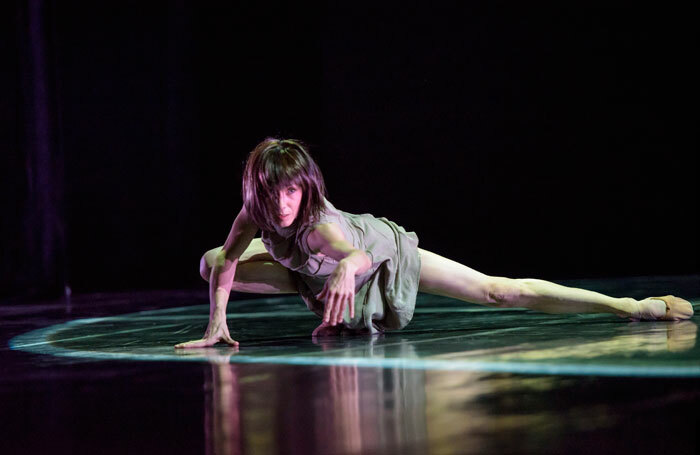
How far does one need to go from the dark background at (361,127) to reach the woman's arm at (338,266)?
3.22m

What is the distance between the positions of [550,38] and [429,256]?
336cm

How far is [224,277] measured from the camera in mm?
2576

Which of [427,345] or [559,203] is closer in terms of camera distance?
[427,345]

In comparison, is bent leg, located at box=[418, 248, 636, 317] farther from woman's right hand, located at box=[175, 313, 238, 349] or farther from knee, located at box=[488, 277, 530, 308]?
woman's right hand, located at box=[175, 313, 238, 349]

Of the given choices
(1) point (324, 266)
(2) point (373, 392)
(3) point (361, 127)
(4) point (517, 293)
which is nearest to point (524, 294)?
(4) point (517, 293)

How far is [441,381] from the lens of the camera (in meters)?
1.57

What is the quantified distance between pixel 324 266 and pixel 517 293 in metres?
0.63

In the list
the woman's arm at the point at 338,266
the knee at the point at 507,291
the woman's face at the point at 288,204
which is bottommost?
the knee at the point at 507,291

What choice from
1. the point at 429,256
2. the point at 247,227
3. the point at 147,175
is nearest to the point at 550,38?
the point at 147,175

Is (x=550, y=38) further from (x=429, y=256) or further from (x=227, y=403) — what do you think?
(x=227, y=403)

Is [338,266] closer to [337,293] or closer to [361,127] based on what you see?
[337,293]

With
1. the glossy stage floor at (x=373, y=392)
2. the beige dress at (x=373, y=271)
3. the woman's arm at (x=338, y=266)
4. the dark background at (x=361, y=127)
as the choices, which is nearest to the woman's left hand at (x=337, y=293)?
the woman's arm at (x=338, y=266)

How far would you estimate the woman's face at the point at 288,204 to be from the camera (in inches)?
90.5

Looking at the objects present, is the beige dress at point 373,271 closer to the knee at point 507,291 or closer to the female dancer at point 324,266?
the female dancer at point 324,266
